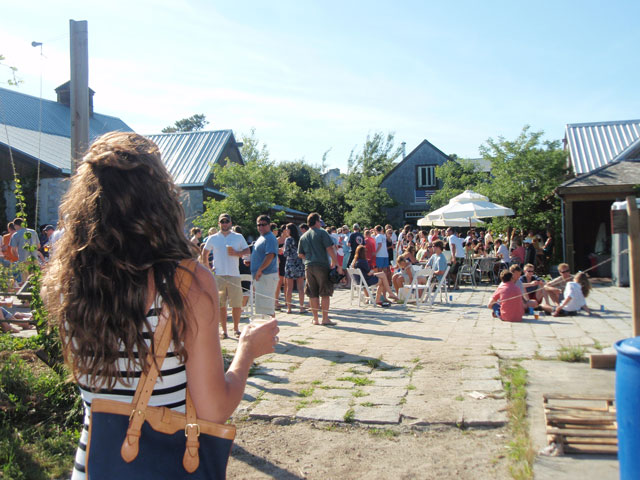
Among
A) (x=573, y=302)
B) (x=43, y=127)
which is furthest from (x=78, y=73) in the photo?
(x=43, y=127)

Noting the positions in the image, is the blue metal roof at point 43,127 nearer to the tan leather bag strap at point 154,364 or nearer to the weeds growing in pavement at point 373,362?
the weeds growing in pavement at point 373,362

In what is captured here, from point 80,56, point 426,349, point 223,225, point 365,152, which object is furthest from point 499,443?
point 365,152

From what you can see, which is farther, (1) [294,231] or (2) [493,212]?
(2) [493,212]

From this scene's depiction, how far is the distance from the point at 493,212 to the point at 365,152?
31.5 meters

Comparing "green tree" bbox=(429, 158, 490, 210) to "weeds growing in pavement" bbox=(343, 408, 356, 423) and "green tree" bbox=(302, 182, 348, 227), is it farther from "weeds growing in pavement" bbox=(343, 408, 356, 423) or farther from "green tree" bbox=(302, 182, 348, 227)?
"weeds growing in pavement" bbox=(343, 408, 356, 423)

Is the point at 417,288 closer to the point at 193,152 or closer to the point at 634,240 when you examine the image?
the point at 634,240

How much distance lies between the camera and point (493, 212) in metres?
16.6

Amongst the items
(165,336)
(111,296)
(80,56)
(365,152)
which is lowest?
(165,336)

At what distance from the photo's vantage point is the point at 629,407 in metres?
2.86

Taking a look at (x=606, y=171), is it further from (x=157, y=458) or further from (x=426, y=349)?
(x=157, y=458)

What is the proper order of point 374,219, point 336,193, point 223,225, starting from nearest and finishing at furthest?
point 223,225, point 374,219, point 336,193

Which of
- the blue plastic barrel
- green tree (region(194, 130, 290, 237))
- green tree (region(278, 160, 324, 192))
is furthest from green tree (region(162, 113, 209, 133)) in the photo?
the blue plastic barrel

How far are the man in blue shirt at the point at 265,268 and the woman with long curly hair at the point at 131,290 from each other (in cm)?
690

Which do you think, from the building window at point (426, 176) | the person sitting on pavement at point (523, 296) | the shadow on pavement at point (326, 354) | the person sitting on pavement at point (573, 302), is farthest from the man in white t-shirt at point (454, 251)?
the building window at point (426, 176)
